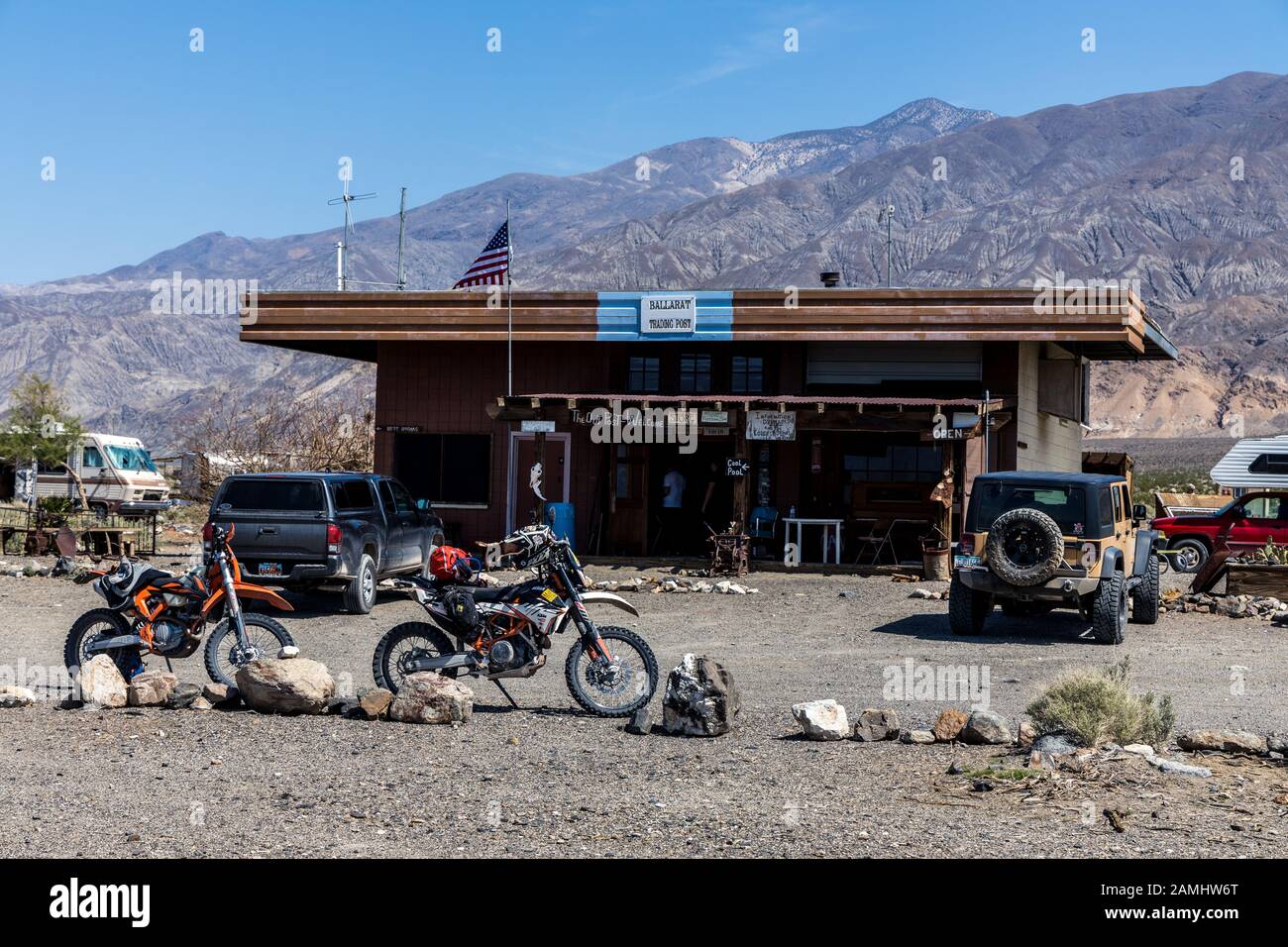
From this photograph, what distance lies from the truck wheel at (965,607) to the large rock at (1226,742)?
21.8 ft

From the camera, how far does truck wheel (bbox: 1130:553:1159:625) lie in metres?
16.9

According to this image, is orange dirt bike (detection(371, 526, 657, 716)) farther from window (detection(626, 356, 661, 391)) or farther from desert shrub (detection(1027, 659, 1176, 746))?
window (detection(626, 356, 661, 391))

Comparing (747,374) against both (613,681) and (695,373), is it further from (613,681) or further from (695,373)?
(613,681)

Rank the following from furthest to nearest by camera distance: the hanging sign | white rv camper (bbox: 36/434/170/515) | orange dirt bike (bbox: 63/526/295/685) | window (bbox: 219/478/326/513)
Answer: white rv camper (bbox: 36/434/170/515), the hanging sign, window (bbox: 219/478/326/513), orange dirt bike (bbox: 63/526/295/685)

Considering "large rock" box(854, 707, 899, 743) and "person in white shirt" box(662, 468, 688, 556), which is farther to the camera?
"person in white shirt" box(662, 468, 688, 556)

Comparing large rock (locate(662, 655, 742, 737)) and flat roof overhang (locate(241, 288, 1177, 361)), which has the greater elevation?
flat roof overhang (locate(241, 288, 1177, 361))

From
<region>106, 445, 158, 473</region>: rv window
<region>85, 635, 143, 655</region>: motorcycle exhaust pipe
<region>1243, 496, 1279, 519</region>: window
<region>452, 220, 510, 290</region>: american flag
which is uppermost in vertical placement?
<region>452, 220, 510, 290</region>: american flag

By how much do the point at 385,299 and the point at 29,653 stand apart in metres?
14.1

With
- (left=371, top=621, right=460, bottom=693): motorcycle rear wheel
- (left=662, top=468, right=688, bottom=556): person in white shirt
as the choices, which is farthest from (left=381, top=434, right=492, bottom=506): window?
(left=371, top=621, right=460, bottom=693): motorcycle rear wheel

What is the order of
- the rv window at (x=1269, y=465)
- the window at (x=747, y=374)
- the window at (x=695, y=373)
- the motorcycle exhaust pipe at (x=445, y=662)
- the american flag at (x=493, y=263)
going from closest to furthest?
the motorcycle exhaust pipe at (x=445, y=662), the american flag at (x=493, y=263), the window at (x=747, y=374), the window at (x=695, y=373), the rv window at (x=1269, y=465)

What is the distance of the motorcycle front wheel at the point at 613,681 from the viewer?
1035 cm

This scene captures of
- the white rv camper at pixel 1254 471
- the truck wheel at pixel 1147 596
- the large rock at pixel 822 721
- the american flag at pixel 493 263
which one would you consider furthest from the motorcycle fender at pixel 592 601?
the white rv camper at pixel 1254 471

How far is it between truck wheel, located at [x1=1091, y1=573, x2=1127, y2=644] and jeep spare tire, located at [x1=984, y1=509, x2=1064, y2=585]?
1.72ft

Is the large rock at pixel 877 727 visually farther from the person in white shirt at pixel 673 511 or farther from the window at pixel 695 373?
the window at pixel 695 373
